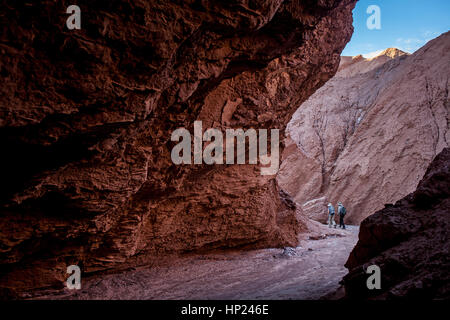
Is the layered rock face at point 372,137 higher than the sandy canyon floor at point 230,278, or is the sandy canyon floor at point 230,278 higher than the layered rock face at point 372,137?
the layered rock face at point 372,137

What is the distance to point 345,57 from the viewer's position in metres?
30.9

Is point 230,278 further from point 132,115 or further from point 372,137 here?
point 372,137

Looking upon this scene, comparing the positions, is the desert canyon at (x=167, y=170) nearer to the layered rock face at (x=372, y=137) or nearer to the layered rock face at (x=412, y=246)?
the layered rock face at (x=412, y=246)

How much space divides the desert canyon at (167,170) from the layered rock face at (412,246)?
0.06ft

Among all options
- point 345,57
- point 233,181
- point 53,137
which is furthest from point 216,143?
point 345,57

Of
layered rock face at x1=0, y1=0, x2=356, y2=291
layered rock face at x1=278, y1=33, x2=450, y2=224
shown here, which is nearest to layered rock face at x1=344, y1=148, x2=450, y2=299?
layered rock face at x1=0, y1=0, x2=356, y2=291

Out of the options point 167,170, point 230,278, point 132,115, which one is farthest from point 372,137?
point 132,115

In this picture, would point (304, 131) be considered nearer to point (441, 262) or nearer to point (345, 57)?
point (345, 57)

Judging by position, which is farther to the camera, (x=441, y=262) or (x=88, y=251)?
(x=88, y=251)

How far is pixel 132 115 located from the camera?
11.8 feet

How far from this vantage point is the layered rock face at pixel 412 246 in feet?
8.09

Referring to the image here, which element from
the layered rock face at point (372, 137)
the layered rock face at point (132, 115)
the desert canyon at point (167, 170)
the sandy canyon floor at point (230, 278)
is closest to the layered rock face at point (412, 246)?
the desert canyon at point (167, 170)

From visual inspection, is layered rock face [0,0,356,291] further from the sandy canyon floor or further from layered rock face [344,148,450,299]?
layered rock face [344,148,450,299]
